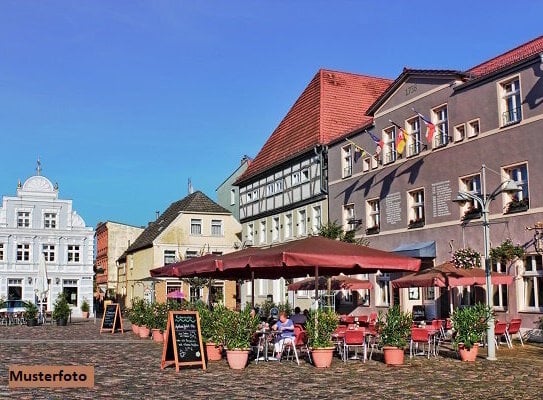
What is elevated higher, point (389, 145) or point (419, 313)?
point (389, 145)

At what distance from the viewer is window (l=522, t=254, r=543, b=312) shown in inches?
853

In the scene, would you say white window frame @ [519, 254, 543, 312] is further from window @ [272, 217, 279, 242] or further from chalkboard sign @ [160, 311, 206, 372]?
window @ [272, 217, 279, 242]

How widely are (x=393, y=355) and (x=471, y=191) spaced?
37.8 ft

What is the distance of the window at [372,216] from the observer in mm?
30734

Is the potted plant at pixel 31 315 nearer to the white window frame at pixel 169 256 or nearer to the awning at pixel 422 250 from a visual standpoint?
the white window frame at pixel 169 256

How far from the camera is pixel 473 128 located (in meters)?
24.9

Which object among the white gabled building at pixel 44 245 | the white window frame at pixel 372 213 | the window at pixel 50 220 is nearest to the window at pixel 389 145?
the white window frame at pixel 372 213

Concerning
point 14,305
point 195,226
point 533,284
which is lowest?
point 14,305

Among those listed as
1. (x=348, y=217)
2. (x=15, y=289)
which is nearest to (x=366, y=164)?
(x=348, y=217)

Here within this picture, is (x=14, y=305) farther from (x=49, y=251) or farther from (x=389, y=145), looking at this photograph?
(x=389, y=145)

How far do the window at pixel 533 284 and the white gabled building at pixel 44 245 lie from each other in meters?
42.0

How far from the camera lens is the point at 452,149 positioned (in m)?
25.8

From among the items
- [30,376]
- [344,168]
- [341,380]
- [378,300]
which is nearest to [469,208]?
[378,300]

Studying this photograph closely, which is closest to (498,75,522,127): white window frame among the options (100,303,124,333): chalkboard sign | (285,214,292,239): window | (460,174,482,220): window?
(460,174,482,220): window
